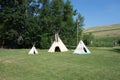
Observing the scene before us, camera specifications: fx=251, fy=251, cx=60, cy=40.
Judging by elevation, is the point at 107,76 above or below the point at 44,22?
below

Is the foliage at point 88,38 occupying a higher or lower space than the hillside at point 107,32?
lower

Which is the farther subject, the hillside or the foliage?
the hillside

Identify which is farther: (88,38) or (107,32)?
(107,32)

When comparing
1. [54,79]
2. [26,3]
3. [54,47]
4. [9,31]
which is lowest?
[54,79]

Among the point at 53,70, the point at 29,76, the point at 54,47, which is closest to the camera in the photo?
the point at 29,76

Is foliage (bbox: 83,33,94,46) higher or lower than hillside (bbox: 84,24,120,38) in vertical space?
lower

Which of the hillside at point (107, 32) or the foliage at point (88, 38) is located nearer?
the foliage at point (88, 38)

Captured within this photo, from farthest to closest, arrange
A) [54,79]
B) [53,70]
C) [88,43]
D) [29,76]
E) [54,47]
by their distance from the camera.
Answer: [88,43] < [54,47] < [53,70] < [29,76] < [54,79]

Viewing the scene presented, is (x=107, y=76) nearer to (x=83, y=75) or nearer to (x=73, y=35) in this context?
(x=83, y=75)

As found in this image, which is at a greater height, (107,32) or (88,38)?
(107,32)

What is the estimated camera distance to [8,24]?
50188 millimetres

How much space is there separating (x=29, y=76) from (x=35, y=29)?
34.1m

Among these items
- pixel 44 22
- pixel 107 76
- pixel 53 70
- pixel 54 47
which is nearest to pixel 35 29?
pixel 44 22

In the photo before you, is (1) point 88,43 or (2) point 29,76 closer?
(2) point 29,76
